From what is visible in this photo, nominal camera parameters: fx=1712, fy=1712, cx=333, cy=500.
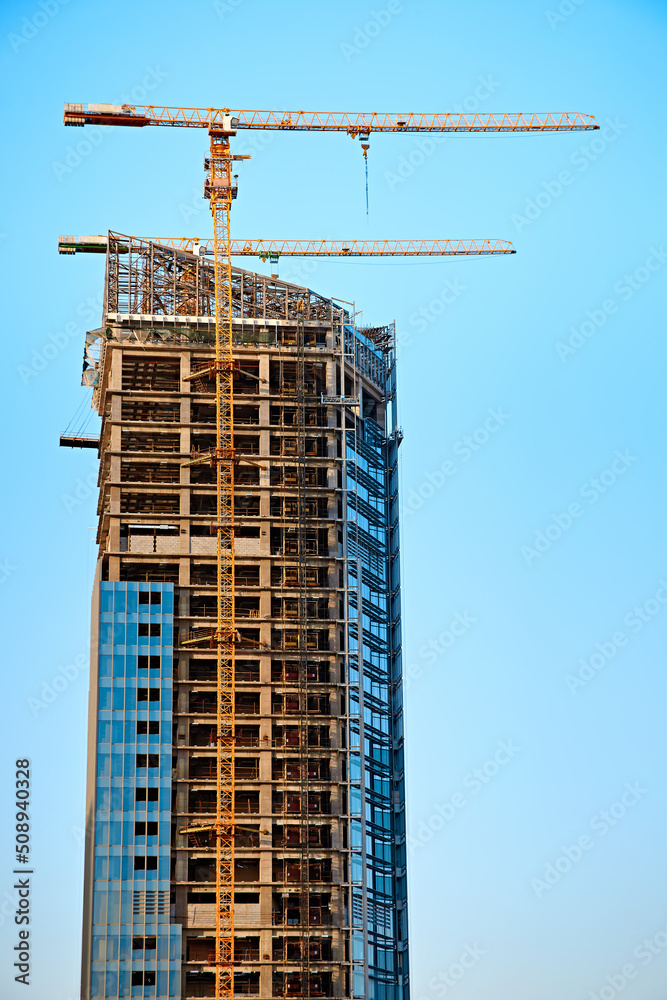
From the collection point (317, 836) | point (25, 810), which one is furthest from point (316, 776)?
point (25, 810)

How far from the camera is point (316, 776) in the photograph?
200 meters

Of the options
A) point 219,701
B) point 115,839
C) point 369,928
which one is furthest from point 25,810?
point 369,928

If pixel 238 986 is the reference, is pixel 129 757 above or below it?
above

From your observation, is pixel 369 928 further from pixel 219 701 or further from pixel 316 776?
pixel 219 701

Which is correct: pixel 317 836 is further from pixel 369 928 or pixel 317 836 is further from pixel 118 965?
pixel 118 965

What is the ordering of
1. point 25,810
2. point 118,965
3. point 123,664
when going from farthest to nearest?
point 123,664 → point 118,965 → point 25,810

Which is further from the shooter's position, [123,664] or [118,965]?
[123,664]

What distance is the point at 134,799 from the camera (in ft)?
622

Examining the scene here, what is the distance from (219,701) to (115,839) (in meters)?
19.9

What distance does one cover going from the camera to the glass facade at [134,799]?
7210 inches

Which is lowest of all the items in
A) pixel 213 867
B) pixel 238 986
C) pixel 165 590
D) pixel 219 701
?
pixel 238 986

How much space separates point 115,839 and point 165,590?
96.1 feet

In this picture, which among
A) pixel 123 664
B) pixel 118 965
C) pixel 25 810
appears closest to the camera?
pixel 25 810

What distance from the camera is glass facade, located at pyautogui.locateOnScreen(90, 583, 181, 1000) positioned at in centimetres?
18312
